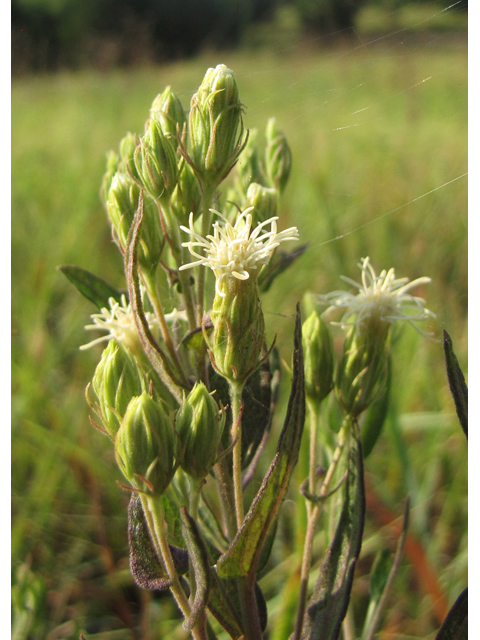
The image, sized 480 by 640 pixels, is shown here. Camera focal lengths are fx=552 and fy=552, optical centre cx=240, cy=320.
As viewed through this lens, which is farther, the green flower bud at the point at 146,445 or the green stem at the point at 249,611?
the green stem at the point at 249,611

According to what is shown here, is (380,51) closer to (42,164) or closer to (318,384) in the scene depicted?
(318,384)

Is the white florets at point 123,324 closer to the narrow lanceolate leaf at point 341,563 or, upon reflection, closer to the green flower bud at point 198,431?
the green flower bud at point 198,431

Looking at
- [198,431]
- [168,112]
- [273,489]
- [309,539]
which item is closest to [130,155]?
[168,112]

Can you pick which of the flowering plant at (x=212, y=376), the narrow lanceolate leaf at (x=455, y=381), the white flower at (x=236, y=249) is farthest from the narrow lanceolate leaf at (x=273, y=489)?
the narrow lanceolate leaf at (x=455, y=381)

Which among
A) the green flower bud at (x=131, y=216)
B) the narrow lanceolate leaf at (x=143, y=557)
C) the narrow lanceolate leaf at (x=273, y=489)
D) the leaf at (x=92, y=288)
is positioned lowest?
the narrow lanceolate leaf at (x=143, y=557)

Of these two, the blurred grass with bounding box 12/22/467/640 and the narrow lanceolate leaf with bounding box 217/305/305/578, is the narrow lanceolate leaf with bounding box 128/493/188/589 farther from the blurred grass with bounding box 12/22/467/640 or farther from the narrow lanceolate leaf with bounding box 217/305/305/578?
the blurred grass with bounding box 12/22/467/640

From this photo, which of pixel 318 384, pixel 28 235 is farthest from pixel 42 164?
→ pixel 318 384

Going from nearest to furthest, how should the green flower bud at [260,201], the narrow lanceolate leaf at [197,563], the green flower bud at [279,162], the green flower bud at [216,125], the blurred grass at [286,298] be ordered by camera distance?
the narrow lanceolate leaf at [197,563] → the green flower bud at [216,125] → the green flower bud at [260,201] → the green flower bud at [279,162] → the blurred grass at [286,298]
